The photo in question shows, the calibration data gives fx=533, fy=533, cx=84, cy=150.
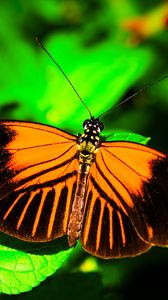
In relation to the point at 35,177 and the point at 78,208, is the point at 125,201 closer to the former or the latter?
the point at 78,208

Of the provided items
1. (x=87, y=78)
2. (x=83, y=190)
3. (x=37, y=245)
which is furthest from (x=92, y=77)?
(x=37, y=245)

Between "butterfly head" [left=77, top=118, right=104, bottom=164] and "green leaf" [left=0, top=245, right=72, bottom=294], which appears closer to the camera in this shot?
"green leaf" [left=0, top=245, right=72, bottom=294]

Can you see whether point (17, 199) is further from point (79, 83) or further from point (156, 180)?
point (79, 83)

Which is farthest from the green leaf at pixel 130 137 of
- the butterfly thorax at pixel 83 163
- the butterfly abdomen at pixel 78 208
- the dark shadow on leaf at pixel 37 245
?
the dark shadow on leaf at pixel 37 245

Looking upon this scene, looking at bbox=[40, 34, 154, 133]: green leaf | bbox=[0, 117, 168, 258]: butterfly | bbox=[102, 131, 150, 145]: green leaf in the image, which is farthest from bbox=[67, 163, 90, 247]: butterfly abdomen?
bbox=[40, 34, 154, 133]: green leaf

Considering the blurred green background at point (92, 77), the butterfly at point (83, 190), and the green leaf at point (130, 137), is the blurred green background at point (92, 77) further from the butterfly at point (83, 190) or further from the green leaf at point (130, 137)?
the butterfly at point (83, 190)

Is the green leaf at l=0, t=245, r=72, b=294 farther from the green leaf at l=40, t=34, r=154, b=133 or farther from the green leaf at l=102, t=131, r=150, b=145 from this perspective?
the green leaf at l=40, t=34, r=154, b=133
